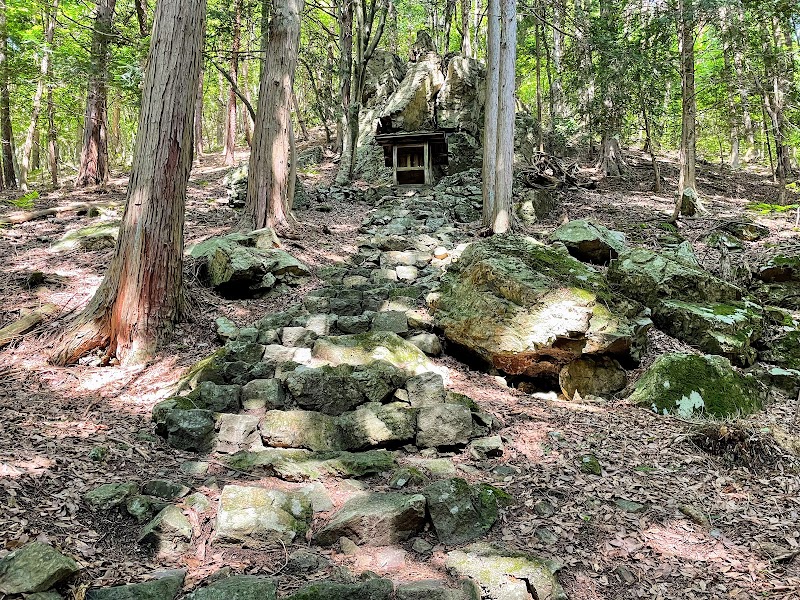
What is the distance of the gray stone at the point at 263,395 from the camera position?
436 cm

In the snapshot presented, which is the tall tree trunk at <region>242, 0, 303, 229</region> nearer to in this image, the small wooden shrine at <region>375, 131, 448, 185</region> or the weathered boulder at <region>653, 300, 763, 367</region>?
the small wooden shrine at <region>375, 131, 448, 185</region>

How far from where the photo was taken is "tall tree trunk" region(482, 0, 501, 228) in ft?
33.3

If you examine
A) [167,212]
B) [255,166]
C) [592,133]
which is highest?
[592,133]

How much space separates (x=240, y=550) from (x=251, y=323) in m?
3.71

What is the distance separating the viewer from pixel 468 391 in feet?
16.4

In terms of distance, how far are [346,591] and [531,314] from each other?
→ 3667 millimetres

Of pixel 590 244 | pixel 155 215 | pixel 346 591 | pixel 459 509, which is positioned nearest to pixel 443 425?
pixel 459 509

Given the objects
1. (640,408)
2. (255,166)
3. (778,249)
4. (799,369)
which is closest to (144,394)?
(640,408)

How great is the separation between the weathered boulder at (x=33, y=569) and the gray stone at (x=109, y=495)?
59cm

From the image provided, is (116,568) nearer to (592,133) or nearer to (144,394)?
(144,394)

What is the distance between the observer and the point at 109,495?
2934mm

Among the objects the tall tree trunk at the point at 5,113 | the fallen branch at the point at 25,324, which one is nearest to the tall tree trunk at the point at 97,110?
the tall tree trunk at the point at 5,113

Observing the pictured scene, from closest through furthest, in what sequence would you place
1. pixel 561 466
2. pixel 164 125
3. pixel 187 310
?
pixel 561 466 < pixel 164 125 < pixel 187 310

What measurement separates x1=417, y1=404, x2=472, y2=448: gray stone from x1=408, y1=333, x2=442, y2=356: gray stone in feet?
4.92
